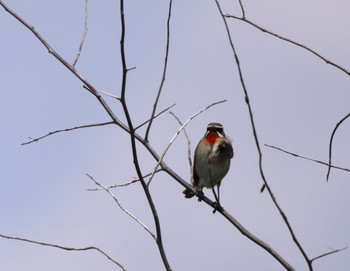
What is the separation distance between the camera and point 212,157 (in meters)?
9.07

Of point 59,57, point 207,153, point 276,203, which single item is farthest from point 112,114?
point 207,153

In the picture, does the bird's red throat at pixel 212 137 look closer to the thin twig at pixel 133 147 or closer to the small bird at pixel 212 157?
the small bird at pixel 212 157

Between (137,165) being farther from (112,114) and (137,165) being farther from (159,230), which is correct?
(112,114)

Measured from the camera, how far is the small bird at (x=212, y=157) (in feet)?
29.8

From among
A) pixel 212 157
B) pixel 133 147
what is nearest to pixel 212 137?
pixel 212 157

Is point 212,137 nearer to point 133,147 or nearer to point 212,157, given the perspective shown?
point 212,157

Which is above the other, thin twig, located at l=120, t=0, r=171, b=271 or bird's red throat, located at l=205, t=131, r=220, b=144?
bird's red throat, located at l=205, t=131, r=220, b=144

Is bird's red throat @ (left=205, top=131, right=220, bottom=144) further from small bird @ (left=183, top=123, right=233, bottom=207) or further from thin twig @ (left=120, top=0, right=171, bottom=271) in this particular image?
thin twig @ (left=120, top=0, right=171, bottom=271)

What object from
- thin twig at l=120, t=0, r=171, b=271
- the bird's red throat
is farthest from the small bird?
thin twig at l=120, t=0, r=171, b=271

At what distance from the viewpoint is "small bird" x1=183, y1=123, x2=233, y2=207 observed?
29.8ft

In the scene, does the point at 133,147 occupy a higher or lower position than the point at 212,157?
lower

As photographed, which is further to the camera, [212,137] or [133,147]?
[212,137]

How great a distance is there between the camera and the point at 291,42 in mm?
3660

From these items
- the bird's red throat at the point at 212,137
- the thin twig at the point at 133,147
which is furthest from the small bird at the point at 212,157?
the thin twig at the point at 133,147
